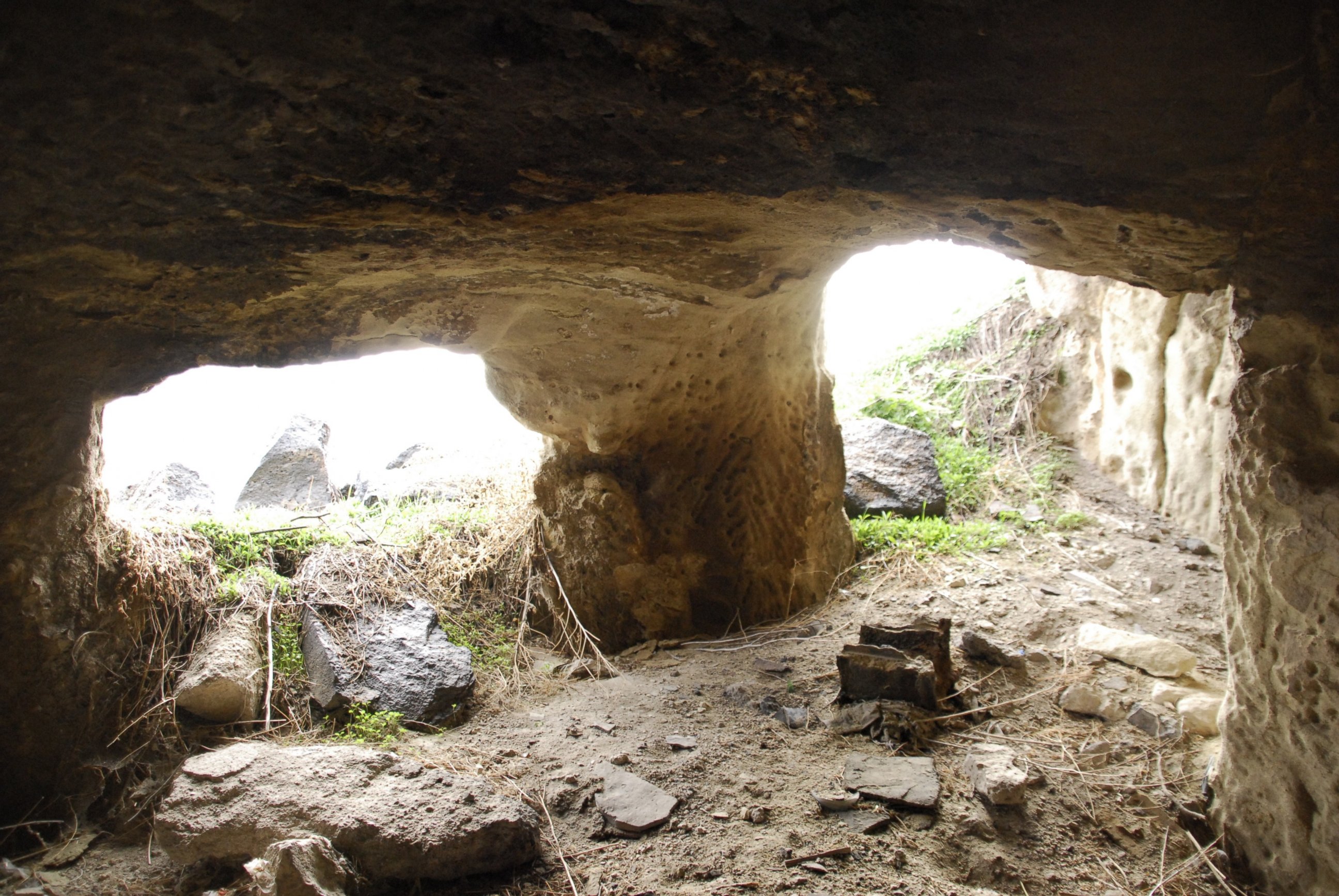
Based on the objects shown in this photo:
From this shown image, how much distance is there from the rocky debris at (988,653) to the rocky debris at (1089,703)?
22 centimetres

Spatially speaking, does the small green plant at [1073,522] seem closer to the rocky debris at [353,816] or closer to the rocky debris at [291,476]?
the rocky debris at [353,816]

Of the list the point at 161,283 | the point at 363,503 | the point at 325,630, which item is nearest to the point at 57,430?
the point at 161,283

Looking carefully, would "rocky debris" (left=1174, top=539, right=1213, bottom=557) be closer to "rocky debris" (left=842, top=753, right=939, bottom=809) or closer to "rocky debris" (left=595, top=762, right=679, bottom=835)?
"rocky debris" (left=842, top=753, right=939, bottom=809)

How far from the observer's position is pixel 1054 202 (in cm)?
166

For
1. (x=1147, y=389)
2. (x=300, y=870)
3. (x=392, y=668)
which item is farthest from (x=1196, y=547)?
(x=300, y=870)

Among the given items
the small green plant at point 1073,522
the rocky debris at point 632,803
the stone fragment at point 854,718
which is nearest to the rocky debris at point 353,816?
the rocky debris at point 632,803

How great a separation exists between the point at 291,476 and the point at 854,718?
336 cm

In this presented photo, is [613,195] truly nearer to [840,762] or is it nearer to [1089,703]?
[840,762]

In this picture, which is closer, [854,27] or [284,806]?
[854,27]

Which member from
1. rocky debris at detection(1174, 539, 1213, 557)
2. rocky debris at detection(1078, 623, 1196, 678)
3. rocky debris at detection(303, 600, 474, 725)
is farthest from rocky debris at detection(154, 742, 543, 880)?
rocky debris at detection(1174, 539, 1213, 557)

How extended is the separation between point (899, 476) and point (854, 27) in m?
3.40

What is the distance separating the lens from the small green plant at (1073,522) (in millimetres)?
4062

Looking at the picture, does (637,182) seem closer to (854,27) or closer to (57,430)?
(854,27)

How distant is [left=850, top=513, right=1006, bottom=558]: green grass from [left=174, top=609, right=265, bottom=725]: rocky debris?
2.64 meters
